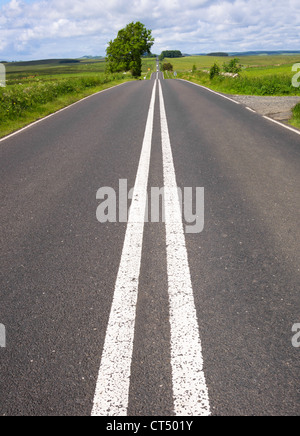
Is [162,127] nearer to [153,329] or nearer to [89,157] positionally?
[89,157]

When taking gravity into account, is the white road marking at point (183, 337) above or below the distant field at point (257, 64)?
below

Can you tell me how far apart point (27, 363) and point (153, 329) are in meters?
0.88

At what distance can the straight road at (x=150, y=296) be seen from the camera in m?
1.89

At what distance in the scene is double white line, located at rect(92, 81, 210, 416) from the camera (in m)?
1.83

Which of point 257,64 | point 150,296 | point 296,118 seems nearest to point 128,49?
point 257,64

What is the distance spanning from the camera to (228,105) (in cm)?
1441

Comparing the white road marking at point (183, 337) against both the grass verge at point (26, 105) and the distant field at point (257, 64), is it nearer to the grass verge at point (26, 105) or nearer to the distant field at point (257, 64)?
the grass verge at point (26, 105)

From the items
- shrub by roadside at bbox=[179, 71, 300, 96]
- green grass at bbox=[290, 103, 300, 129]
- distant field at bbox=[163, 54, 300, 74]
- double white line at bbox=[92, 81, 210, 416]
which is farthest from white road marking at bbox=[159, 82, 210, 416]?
distant field at bbox=[163, 54, 300, 74]

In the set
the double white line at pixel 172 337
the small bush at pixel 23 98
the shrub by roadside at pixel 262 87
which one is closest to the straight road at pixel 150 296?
the double white line at pixel 172 337

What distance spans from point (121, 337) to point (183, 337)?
44 centimetres

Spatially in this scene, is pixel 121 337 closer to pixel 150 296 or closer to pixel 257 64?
pixel 150 296

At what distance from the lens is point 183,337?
2240mm

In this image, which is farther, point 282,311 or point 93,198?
point 93,198
